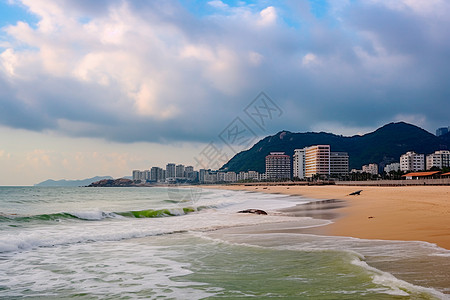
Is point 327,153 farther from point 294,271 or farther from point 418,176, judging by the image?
point 294,271

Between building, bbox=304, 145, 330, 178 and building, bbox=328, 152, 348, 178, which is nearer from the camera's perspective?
building, bbox=304, 145, 330, 178

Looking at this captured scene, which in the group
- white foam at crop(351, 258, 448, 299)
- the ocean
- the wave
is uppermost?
white foam at crop(351, 258, 448, 299)

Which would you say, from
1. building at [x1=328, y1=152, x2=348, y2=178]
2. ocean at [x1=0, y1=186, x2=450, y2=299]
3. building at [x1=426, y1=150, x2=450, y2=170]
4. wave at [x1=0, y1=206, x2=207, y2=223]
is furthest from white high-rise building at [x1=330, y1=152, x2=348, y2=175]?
ocean at [x1=0, y1=186, x2=450, y2=299]

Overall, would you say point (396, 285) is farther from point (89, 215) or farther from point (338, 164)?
point (338, 164)

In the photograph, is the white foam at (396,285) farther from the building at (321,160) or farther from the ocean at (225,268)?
the building at (321,160)

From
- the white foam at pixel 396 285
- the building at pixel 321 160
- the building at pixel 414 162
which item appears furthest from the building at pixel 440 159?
the white foam at pixel 396 285

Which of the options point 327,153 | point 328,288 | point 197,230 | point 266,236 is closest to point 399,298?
point 328,288

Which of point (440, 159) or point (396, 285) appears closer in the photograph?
point (396, 285)

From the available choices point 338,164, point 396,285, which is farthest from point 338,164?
point 396,285

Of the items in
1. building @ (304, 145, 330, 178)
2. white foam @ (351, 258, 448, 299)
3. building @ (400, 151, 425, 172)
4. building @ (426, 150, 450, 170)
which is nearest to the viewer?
white foam @ (351, 258, 448, 299)

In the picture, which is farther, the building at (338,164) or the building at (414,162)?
the building at (338,164)

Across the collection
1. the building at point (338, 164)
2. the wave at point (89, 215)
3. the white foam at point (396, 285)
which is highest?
the building at point (338, 164)

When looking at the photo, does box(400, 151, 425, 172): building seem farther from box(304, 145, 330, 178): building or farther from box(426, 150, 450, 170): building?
box(304, 145, 330, 178): building

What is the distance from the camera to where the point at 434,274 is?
5.26 meters
